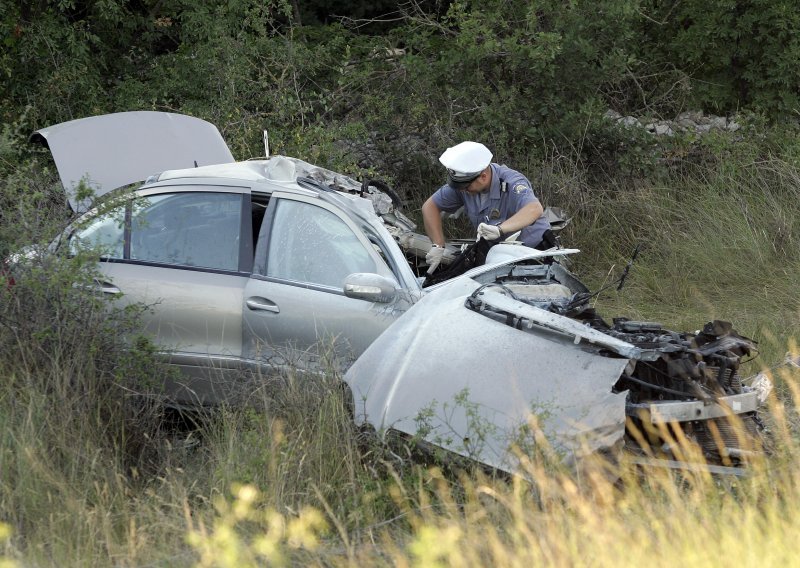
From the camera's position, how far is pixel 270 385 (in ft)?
17.1

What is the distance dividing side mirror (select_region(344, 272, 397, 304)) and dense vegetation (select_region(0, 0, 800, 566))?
55cm

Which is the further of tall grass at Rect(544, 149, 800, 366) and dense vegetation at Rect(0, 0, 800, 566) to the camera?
tall grass at Rect(544, 149, 800, 366)

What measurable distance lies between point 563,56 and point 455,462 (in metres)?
7.20

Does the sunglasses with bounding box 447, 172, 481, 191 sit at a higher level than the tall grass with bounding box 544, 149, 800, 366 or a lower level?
higher

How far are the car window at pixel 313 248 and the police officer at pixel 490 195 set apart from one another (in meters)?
1.35

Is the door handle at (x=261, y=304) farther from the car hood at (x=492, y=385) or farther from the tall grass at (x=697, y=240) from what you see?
the tall grass at (x=697, y=240)

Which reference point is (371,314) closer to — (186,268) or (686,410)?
(186,268)

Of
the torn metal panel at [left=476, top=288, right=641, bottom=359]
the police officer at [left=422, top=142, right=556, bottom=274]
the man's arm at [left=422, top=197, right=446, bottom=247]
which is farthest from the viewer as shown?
the man's arm at [left=422, top=197, right=446, bottom=247]

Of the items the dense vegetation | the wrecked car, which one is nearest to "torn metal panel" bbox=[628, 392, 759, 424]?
the wrecked car

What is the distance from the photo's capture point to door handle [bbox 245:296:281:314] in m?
5.57

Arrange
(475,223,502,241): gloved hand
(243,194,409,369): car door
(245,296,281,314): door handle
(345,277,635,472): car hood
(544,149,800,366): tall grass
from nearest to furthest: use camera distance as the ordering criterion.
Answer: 1. (345,277,635,472): car hood
2. (243,194,409,369): car door
3. (245,296,281,314): door handle
4. (475,223,502,241): gloved hand
5. (544,149,800,366): tall grass

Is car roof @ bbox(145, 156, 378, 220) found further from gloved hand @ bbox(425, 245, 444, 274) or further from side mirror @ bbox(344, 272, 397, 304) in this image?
side mirror @ bbox(344, 272, 397, 304)

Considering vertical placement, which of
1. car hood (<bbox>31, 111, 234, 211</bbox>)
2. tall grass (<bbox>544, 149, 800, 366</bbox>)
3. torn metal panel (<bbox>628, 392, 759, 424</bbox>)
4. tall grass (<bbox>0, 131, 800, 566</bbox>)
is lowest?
tall grass (<bbox>544, 149, 800, 366</bbox>)

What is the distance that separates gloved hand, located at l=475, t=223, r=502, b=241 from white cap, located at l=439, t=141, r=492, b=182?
2.06ft
